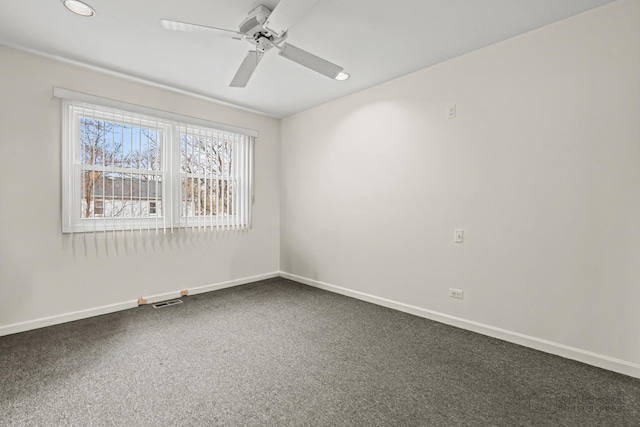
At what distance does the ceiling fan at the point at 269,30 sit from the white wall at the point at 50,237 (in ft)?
5.44

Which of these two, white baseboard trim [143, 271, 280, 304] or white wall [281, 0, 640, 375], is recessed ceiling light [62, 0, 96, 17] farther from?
white baseboard trim [143, 271, 280, 304]

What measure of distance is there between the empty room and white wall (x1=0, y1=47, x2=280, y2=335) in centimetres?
2

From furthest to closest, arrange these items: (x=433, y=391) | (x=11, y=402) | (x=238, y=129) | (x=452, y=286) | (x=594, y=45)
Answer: (x=238, y=129)
(x=452, y=286)
(x=594, y=45)
(x=433, y=391)
(x=11, y=402)

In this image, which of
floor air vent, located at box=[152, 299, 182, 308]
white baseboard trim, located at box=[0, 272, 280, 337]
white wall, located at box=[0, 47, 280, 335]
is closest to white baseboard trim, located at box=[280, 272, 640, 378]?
white baseboard trim, located at box=[0, 272, 280, 337]

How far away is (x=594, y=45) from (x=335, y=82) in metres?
2.15

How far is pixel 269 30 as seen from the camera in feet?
6.78

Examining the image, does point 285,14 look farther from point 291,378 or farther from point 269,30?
point 291,378

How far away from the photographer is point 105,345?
2.37 m

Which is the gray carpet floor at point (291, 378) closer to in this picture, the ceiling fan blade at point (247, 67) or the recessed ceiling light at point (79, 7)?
the ceiling fan blade at point (247, 67)

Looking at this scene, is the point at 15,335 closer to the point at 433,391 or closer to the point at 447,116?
the point at 433,391

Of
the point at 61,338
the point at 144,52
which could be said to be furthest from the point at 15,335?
the point at 144,52

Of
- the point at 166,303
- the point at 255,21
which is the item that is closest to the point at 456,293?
the point at 255,21

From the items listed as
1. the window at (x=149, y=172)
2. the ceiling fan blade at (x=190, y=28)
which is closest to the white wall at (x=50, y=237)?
the window at (x=149, y=172)

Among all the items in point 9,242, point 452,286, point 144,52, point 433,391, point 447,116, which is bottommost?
point 433,391
